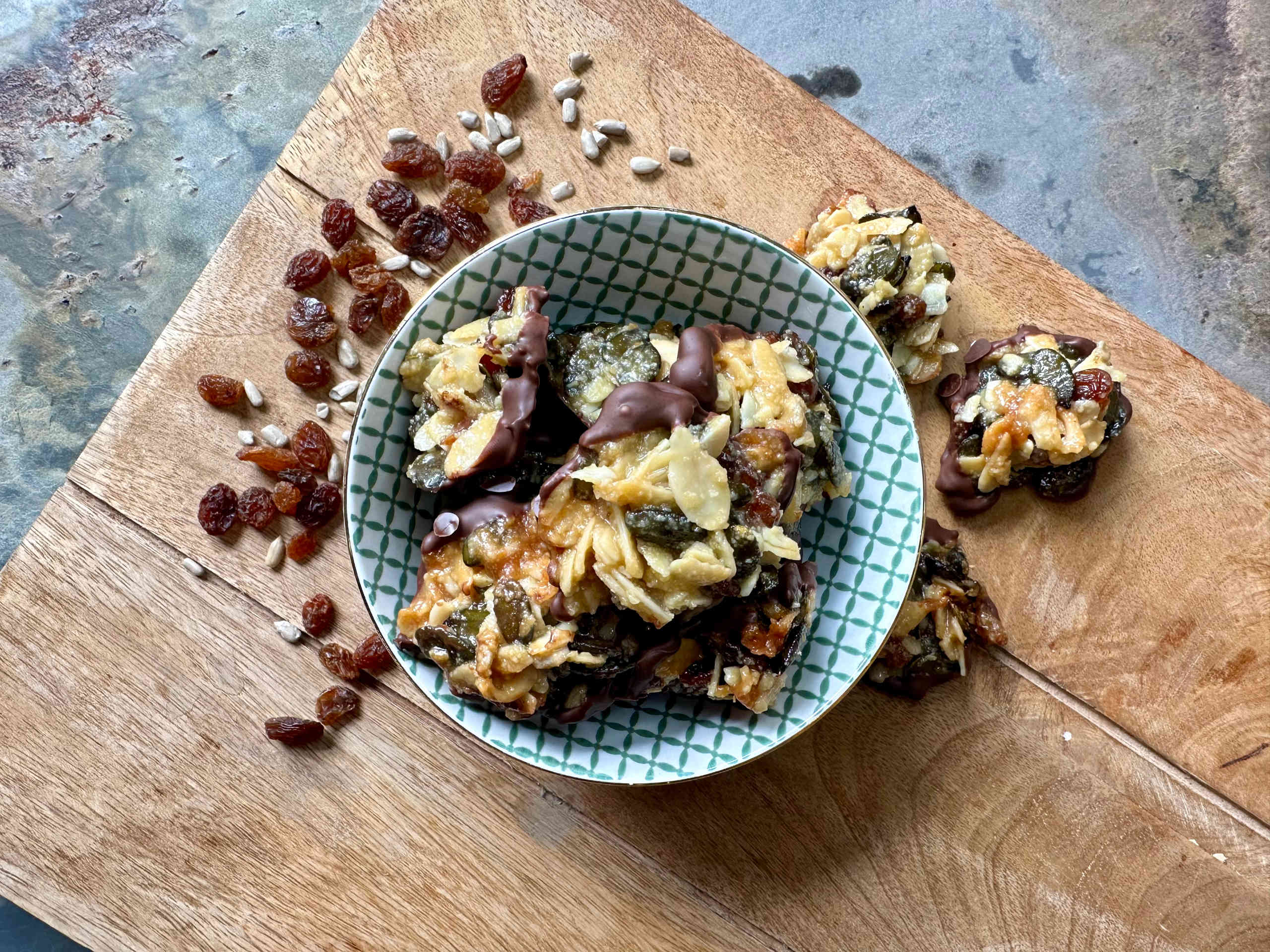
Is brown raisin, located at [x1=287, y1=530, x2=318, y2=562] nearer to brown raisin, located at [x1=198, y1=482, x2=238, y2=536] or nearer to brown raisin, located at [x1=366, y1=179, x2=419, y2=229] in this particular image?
brown raisin, located at [x1=198, y1=482, x2=238, y2=536]

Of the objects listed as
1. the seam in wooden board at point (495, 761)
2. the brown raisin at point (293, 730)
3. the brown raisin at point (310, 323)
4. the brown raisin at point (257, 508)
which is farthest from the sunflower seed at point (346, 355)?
the brown raisin at point (293, 730)

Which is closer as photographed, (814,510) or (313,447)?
(814,510)

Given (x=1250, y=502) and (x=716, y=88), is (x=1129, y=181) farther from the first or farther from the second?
(x=716, y=88)

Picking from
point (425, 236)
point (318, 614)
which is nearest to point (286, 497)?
point (318, 614)

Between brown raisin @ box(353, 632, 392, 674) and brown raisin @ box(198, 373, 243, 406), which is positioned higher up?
brown raisin @ box(198, 373, 243, 406)

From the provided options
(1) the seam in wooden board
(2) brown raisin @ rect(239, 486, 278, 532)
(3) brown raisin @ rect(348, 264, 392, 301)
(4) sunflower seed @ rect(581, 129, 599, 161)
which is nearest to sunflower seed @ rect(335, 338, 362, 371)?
(3) brown raisin @ rect(348, 264, 392, 301)

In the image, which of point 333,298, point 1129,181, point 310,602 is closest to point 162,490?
point 310,602

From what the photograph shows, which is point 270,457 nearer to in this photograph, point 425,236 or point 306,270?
point 306,270
